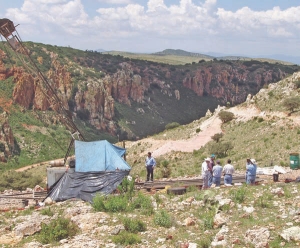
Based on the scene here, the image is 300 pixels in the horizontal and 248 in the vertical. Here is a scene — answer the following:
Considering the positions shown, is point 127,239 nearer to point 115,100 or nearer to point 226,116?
point 226,116

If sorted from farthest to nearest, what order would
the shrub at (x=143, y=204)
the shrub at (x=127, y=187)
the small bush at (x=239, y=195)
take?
the shrub at (x=127, y=187) → the shrub at (x=143, y=204) → the small bush at (x=239, y=195)

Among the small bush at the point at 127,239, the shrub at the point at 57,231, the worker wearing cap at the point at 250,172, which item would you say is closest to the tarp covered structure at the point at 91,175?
the shrub at the point at 57,231

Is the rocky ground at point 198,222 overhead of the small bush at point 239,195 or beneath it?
beneath

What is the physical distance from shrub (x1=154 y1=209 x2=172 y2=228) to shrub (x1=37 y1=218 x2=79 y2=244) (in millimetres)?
2502

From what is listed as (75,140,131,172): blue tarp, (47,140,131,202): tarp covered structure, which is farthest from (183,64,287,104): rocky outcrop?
(47,140,131,202): tarp covered structure

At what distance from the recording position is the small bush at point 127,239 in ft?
38.8

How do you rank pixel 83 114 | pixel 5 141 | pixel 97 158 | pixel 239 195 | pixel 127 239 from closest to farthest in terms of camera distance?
pixel 127 239 < pixel 239 195 < pixel 97 158 < pixel 5 141 < pixel 83 114

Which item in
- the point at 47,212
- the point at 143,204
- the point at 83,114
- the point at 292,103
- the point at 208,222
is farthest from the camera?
the point at 83,114

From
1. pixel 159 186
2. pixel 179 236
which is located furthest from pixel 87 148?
pixel 179 236

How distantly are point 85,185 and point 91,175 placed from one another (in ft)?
1.99

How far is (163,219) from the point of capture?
12898 millimetres

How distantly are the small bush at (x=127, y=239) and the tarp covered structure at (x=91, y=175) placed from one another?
454 cm

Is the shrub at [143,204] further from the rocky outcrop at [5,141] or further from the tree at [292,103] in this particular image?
the rocky outcrop at [5,141]

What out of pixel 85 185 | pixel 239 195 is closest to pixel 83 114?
pixel 85 185
